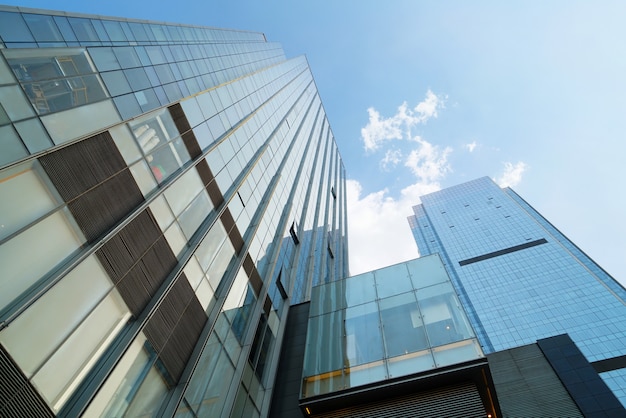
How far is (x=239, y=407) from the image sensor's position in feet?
50.5

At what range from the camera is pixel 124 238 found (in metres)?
11.6

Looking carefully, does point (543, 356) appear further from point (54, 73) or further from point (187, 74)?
point (187, 74)

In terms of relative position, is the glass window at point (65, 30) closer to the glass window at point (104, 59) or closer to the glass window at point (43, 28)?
the glass window at point (43, 28)

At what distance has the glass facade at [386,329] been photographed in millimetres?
14914

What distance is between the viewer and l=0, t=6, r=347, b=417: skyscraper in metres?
8.78

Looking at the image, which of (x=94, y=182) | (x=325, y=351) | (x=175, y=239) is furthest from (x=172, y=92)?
(x=325, y=351)

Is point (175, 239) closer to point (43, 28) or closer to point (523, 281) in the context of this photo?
point (43, 28)

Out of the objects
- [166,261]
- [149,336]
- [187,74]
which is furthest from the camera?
[187,74]

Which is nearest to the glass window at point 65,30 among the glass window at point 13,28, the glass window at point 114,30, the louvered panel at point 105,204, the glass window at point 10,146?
the glass window at point 13,28

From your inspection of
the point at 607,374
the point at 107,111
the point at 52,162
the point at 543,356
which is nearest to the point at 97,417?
the point at 52,162

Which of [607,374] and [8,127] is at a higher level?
[607,374]

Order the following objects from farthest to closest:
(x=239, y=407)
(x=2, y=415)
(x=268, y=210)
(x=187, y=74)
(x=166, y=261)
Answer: (x=268, y=210), (x=187, y=74), (x=239, y=407), (x=166, y=261), (x=2, y=415)

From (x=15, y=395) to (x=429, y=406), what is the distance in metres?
12.3

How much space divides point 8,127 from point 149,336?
676cm
